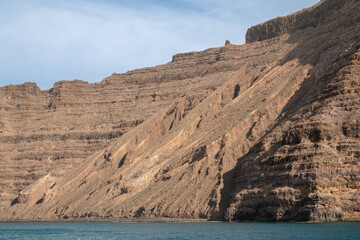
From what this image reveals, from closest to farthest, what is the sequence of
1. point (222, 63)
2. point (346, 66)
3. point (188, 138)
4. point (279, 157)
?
point (279, 157), point (346, 66), point (188, 138), point (222, 63)

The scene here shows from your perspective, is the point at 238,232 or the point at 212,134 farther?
the point at 212,134

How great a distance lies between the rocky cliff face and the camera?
58.2m

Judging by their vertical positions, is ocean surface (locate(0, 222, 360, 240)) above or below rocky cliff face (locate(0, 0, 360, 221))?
below

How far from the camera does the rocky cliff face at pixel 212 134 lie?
191 feet

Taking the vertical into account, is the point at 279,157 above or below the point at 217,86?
below

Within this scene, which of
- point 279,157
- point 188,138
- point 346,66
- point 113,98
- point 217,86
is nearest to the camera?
point 279,157

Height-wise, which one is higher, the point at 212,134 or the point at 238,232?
the point at 212,134

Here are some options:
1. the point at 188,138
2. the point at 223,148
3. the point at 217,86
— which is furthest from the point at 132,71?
the point at 223,148

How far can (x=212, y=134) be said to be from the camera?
8506 centimetres

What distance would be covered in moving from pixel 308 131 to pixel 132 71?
8142 cm

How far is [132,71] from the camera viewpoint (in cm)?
13662

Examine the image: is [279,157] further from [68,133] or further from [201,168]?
[68,133]

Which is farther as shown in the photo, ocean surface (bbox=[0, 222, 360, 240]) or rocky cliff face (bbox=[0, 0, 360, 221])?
rocky cliff face (bbox=[0, 0, 360, 221])

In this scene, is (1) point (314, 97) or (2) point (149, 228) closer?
(2) point (149, 228)
